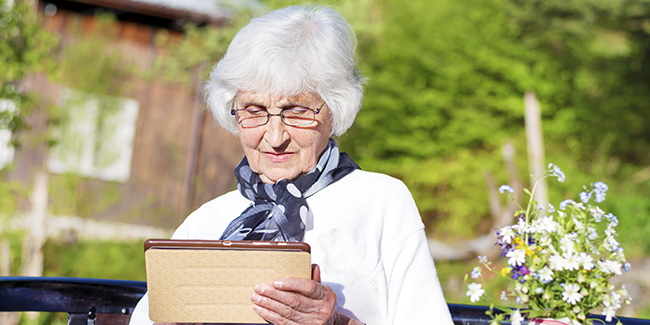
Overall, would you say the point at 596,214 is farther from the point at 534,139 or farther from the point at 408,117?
the point at 408,117

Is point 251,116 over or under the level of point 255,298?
over

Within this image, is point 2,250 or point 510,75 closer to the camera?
point 2,250

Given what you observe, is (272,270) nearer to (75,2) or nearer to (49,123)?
(49,123)

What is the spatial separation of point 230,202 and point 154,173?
5.72m

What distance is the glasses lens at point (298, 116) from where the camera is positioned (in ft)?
5.73

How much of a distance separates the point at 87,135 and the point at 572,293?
15.7 ft

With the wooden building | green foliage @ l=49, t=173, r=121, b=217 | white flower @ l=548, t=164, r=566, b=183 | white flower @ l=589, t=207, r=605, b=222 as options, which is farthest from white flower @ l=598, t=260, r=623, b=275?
the wooden building

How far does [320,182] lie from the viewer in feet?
5.89

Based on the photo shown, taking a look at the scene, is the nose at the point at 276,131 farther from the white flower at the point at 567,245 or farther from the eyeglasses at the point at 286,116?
the white flower at the point at 567,245

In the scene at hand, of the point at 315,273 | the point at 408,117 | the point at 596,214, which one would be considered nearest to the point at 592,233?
the point at 596,214

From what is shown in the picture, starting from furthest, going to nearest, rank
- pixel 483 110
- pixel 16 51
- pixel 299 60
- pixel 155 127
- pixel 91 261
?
pixel 483 110, pixel 155 127, pixel 91 261, pixel 16 51, pixel 299 60

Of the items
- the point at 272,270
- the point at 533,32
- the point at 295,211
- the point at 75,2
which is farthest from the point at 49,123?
the point at 533,32

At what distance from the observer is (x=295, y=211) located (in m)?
1.68

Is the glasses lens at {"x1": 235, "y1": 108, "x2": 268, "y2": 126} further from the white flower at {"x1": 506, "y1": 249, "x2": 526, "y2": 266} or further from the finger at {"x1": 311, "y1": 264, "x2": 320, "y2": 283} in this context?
the white flower at {"x1": 506, "y1": 249, "x2": 526, "y2": 266}
